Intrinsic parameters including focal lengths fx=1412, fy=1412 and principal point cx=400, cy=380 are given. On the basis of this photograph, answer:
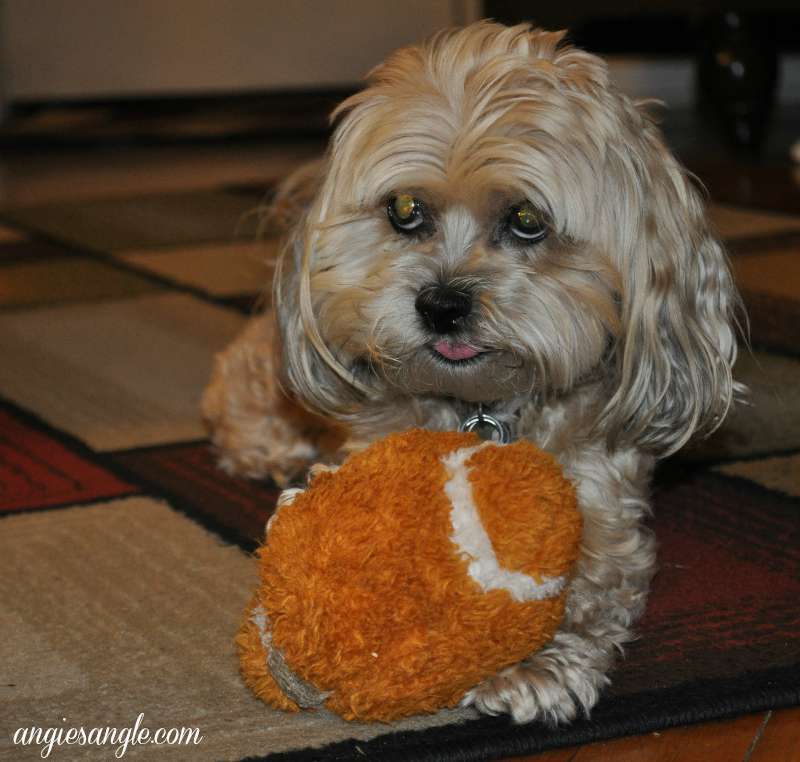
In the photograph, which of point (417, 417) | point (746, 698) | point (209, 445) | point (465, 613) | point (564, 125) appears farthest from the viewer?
point (209, 445)

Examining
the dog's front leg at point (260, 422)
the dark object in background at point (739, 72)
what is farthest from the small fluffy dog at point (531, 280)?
the dark object in background at point (739, 72)

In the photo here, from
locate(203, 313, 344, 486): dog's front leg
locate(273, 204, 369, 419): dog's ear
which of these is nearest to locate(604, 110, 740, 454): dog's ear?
locate(273, 204, 369, 419): dog's ear

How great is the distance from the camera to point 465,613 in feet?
4.72

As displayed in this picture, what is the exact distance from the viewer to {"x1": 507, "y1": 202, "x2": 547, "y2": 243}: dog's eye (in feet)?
5.58

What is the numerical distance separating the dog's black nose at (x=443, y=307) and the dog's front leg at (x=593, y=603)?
27 centimetres

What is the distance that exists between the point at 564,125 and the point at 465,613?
600mm

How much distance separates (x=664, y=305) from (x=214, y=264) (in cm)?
247

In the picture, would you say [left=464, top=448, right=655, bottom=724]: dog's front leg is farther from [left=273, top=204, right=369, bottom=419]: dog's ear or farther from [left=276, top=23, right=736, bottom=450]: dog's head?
[left=273, top=204, right=369, bottom=419]: dog's ear

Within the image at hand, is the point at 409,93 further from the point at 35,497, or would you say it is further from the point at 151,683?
the point at 35,497

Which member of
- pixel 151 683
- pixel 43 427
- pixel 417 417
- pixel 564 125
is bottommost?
pixel 43 427

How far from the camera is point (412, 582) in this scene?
1.44 m

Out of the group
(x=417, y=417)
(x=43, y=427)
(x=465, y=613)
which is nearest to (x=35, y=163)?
(x=43, y=427)

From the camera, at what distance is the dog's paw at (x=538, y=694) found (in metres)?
1.51

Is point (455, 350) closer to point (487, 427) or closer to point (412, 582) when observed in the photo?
point (487, 427)
